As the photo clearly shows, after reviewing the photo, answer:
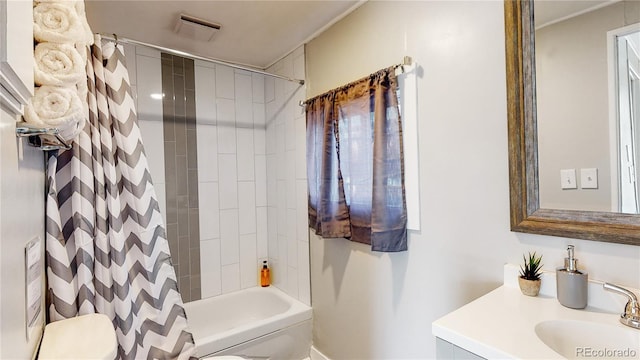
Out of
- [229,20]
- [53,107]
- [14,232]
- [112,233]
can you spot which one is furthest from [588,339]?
[229,20]

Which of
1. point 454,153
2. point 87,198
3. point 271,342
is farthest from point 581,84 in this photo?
point 271,342

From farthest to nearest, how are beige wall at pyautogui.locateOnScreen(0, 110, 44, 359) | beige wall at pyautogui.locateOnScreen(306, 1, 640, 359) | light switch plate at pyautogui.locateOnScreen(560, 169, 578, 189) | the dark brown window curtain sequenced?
the dark brown window curtain < beige wall at pyautogui.locateOnScreen(306, 1, 640, 359) < light switch plate at pyautogui.locateOnScreen(560, 169, 578, 189) < beige wall at pyautogui.locateOnScreen(0, 110, 44, 359)

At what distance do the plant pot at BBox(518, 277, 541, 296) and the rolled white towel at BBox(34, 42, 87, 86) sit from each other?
62.0 inches

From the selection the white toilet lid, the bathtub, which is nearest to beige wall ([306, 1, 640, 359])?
the bathtub

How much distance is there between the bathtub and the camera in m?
1.91

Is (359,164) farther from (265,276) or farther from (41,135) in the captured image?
(265,276)

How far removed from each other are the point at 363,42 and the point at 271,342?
2000 millimetres

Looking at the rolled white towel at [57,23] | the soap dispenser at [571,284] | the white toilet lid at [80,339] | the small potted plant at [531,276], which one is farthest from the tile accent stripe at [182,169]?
the soap dispenser at [571,284]

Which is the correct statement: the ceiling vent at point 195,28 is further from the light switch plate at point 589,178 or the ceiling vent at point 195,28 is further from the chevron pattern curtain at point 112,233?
the light switch plate at point 589,178

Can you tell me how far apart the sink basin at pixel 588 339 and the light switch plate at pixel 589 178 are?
42 cm

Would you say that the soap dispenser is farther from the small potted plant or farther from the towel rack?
the towel rack

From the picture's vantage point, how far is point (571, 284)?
0.96m

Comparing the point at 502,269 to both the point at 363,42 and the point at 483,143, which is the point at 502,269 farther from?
the point at 363,42

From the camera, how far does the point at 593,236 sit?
960 millimetres
